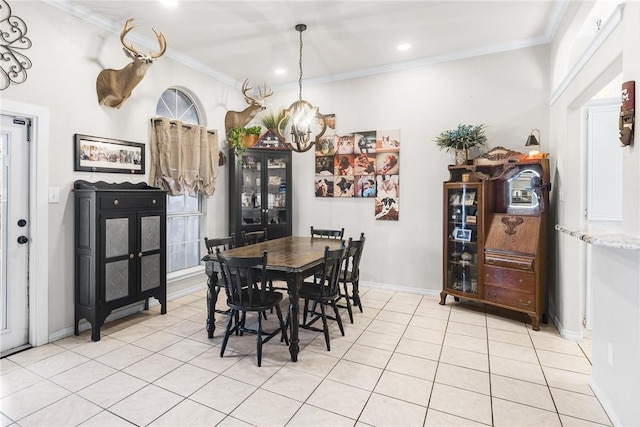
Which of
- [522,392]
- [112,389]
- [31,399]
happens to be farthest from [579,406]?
[31,399]

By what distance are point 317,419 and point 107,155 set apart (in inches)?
130

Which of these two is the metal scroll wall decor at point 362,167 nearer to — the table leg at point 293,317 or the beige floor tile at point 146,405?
the table leg at point 293,317

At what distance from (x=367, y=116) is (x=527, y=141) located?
81.3 inches

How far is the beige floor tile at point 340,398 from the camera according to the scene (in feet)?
6.88

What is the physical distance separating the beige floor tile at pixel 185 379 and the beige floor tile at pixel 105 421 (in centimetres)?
35

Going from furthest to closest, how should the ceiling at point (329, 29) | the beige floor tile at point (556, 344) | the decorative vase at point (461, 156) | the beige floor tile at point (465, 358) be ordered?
1. the decorative vase at point (461, 156)
2. the ceiling at point (329, 29)
3. the beige floor tile at point (556, 344)
4. the beige floor tile at point (465, 358)

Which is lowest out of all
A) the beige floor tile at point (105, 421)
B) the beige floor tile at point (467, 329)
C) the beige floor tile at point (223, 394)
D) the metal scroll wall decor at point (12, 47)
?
the beige floor tile at point (105, 421)

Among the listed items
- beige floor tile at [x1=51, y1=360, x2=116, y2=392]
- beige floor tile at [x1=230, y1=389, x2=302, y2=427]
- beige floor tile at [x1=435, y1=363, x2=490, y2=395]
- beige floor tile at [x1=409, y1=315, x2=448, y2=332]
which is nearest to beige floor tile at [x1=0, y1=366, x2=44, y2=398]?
beige floor tile at [x1=51, y1=360, x2=116, y2=392]

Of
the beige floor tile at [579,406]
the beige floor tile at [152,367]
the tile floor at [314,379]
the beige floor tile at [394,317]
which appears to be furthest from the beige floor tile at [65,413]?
the beige floor tile at [579,406]

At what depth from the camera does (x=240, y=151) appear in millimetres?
4930

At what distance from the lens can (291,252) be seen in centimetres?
331

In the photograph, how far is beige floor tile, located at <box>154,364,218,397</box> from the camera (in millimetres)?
2318

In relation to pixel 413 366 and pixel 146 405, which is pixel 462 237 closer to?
Result: pixel 413 366

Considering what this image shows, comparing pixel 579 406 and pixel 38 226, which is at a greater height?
pixel 38 226
